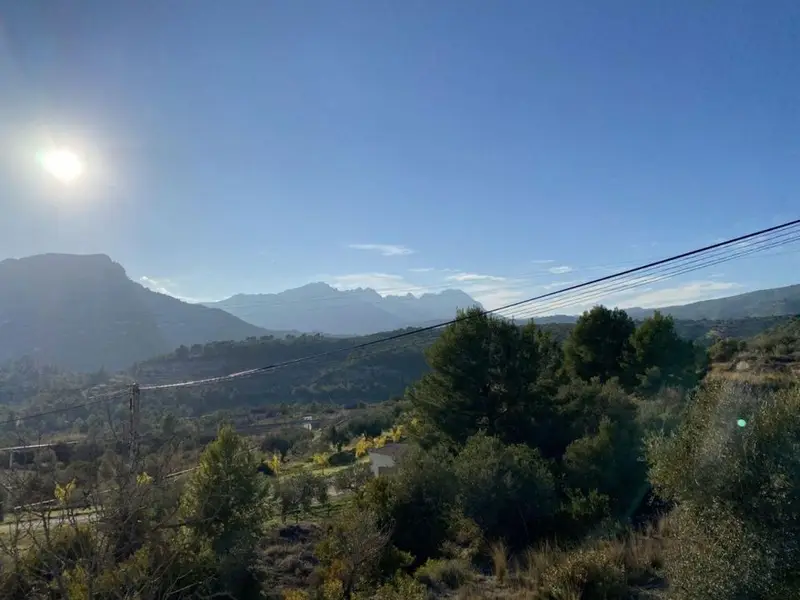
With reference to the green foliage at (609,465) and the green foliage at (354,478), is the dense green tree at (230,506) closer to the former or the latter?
the green foliage at (609,465)

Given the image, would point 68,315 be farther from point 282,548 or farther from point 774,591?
point 774,591

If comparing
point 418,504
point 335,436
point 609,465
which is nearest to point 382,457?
point 418,504

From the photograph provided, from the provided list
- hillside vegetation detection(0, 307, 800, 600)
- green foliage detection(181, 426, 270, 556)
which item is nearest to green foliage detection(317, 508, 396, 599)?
hillside vegetation detection(0, 307, 800, 600)

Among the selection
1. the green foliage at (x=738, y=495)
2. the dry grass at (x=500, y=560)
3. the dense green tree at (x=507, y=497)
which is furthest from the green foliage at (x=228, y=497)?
the green foliage at (x=738, y=495)

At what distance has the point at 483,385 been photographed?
982 inches

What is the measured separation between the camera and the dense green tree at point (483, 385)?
2412 centimetres

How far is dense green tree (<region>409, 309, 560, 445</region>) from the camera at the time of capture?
24125 mm

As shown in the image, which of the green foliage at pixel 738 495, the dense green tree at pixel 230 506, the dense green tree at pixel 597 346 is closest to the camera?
the green foliage at pixel 738 495

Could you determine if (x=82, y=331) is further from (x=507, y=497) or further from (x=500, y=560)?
(x=500, y=560)

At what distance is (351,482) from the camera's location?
3177cm

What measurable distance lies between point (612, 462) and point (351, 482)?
664 inches

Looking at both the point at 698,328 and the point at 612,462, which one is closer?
the point at 612,462

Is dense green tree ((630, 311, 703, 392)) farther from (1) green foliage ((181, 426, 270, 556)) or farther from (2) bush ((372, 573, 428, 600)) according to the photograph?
(2) bush ((372, 573, 428, 600))

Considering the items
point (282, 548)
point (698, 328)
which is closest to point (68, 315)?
point (698, 328)
